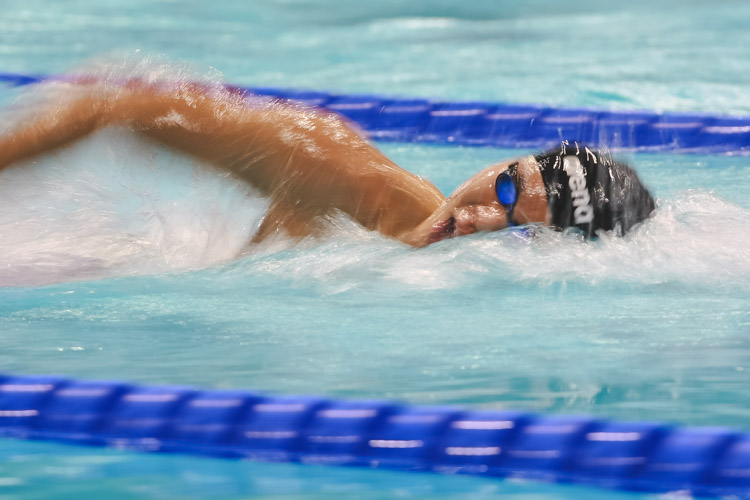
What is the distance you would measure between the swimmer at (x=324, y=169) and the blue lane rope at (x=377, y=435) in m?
0.85

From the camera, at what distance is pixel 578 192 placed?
2.53 meters

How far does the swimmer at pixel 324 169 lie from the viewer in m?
2.55

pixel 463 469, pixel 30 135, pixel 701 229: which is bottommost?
pixel 463 469

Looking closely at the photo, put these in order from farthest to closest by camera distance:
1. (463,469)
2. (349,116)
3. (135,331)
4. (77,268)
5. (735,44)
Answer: (735,44) < (349,116) < (77,268) < (135,331) < (463,469)

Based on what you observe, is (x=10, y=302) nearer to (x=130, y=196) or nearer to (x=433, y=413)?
(x=130, y=196)

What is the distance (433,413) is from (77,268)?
48.7 inches

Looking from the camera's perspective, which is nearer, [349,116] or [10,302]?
[10,302]

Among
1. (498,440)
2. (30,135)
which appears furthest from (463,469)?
(30,135)

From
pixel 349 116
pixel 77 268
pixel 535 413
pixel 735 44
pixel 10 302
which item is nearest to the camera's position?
pixel 535 413

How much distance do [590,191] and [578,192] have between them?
1.0 inches

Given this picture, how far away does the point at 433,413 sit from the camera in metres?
1.76

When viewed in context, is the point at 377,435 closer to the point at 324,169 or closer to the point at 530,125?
the point at 324,169

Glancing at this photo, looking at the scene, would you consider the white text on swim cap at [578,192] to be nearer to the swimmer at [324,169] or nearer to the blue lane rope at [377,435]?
the swimmer at [324,169]

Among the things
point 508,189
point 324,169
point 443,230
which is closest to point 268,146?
point 324,169
